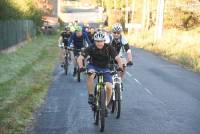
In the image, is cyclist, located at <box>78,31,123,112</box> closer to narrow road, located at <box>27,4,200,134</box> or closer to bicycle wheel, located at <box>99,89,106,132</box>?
bicycle wheel, located at <box>99,89,106,132</box>

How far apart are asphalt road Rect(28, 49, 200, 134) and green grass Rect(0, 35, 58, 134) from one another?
1.03ft

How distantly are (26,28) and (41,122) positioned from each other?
104ft

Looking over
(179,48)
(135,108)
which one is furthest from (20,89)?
(179,48)

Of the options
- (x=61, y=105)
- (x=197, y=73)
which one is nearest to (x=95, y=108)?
(x=61, y=105)

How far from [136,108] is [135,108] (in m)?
0.04

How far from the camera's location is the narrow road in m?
10.7

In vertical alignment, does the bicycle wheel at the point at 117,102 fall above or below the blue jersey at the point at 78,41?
below

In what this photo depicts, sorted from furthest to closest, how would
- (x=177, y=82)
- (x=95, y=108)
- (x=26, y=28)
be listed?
(x=26, y=28) < (x=177, y=82) < (x=95, y=108)

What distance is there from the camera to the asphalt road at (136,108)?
10719 millimetres

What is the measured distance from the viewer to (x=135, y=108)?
13266 mm

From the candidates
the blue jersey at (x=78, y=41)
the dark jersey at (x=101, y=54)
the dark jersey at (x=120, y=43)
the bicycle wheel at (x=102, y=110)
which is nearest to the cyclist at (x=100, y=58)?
the dark jersey at (x=101, y=54)

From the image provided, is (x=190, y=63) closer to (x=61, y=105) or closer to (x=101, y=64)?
(x=61, y=105)

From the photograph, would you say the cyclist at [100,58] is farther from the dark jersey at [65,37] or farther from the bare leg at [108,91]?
the dark jersey at [65,37]

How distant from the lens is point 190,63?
2773 centimetres
